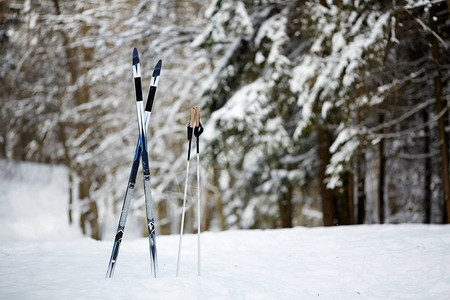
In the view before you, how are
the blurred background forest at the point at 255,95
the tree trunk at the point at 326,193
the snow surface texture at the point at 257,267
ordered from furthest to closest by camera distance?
the tree trunk at the point at 326,193 < the blurred background forest at the point at 255,95 < the snow surface texture at the point at 257,267

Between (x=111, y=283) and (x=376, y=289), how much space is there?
280cm

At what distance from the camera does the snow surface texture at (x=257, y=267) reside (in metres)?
3.65

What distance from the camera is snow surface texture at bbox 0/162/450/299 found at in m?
3.65

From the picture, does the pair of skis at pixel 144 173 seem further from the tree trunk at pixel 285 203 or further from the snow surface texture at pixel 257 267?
the tree trunk at pixel 285 203

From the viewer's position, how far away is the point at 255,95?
7941 millimetres

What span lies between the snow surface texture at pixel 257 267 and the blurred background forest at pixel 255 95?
1.98 meters

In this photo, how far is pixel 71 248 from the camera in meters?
5.38

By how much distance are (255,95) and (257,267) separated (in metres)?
4.13

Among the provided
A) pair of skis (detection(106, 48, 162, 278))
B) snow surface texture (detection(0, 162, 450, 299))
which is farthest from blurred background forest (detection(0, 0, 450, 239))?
pair of skis (detection(106, 48, 162, 278))

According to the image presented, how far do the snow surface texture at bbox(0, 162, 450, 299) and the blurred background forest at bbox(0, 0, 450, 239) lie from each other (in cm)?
198

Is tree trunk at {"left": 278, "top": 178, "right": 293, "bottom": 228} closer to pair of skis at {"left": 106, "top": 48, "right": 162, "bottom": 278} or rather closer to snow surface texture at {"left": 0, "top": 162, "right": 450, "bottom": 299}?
snow surface texture at {"left": 0, "top": 162, "right": 450, "bottom": 299}

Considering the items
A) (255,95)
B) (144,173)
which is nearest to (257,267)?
(144,173)

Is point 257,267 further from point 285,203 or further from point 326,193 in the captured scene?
point 285,203

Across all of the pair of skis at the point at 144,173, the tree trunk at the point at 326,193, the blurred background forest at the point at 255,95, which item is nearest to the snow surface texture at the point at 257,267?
the pair of skis at the point at 144,173
